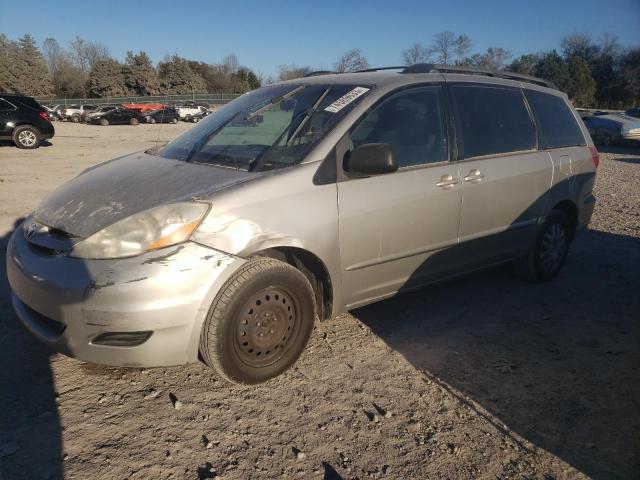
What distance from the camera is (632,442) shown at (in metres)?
2.51

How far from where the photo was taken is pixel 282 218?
9.04ft

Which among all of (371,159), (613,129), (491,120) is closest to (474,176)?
(491,120)

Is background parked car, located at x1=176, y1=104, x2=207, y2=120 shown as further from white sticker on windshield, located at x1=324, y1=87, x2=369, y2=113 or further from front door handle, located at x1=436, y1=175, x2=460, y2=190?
front door handle, located at x1=436, y1=175, x2=460, y2=190

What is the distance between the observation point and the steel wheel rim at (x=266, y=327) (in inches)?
107

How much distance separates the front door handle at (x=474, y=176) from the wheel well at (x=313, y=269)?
135 cm

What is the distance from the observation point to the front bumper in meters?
2.38

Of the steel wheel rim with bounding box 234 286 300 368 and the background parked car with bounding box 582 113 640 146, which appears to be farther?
the background parked car with bounding box 582 113 640 146

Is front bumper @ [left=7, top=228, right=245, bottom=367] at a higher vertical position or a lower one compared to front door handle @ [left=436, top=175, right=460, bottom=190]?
lower

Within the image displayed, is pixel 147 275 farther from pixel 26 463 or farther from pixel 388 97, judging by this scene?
pixel 388 97

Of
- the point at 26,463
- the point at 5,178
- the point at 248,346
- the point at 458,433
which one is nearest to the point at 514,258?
the point at 458,433

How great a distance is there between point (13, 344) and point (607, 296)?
4.76 metres

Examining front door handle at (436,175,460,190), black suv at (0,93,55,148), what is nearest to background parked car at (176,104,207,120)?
black suv at (0,93,55,148)

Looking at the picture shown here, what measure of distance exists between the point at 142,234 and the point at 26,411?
43.1 inches

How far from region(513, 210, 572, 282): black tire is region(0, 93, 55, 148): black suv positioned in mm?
15206
